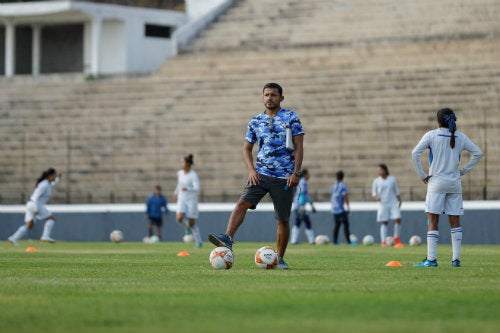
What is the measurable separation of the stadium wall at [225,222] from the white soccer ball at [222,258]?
18.4m

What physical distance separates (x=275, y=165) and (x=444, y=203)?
2.45 meters

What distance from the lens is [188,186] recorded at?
3114cm

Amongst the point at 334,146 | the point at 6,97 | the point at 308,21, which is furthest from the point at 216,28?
the point at 334,146

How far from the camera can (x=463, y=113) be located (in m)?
39.3

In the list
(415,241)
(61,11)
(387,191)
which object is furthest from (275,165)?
(61,11)

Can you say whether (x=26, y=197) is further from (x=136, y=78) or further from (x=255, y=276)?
(x=255, y=276)

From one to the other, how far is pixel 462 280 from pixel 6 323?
19.6ft

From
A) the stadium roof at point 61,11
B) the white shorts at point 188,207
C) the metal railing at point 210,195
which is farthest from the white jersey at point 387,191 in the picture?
the stadium roof at point 61,11

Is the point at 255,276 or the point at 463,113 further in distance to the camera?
the point at 463,113

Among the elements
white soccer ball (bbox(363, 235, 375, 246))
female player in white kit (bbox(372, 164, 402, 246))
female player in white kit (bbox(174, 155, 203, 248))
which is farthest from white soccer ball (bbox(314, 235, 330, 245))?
female player in white kit (bbox(174, 155, 203, 248))

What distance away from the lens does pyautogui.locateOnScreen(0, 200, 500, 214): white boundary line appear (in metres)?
34.3

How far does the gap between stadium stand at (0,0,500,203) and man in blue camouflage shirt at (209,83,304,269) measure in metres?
19.8

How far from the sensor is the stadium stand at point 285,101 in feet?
130

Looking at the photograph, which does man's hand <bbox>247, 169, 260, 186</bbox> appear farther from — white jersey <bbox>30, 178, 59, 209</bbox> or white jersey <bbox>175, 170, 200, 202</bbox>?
white jersey <bbox>30, 178, 59, 209</bbox>
